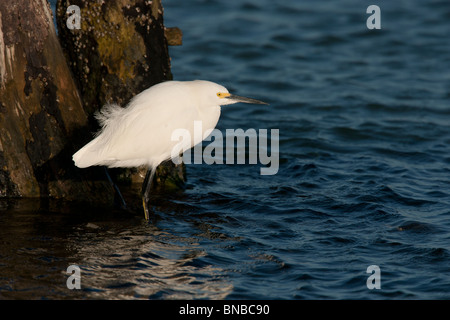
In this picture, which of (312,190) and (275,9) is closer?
(312,190)

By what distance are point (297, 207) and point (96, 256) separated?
246 centimetres

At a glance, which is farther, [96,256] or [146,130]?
[146,130]

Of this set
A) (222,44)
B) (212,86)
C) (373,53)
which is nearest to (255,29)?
(222,44)

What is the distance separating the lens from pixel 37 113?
6293mm

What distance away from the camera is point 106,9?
654 centimetres

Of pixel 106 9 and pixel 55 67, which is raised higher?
pixel 106 9

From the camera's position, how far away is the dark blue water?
5332 millimetres

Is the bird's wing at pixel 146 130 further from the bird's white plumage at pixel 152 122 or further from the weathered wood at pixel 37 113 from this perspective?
the weathered wood at pixel 37 113

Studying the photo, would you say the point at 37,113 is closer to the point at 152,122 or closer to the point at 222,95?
the point at 152,122

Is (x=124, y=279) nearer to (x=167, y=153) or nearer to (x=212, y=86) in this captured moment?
(x=167, y=153)

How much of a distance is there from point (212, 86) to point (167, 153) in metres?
0.82

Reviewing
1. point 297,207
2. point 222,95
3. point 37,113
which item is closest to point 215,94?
point 222,95

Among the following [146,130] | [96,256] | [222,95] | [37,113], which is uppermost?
[222,95]
